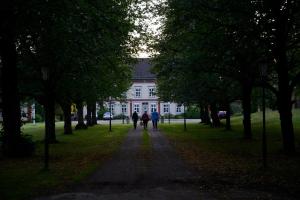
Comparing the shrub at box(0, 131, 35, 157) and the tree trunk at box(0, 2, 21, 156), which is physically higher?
the tree trunk at box(0, 2, 21, 156)

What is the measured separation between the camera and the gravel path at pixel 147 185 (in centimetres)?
1110

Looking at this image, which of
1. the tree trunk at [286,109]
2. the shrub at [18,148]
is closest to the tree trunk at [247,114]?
the tree trunk at [286,109]

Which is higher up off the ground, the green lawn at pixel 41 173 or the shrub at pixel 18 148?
the shrub at pixel 18 148

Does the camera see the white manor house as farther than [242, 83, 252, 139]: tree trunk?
Yes

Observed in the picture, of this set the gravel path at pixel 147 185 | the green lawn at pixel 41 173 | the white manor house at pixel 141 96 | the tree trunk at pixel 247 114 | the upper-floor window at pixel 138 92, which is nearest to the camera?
the gravel path at pixel 147 185

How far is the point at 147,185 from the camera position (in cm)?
1255

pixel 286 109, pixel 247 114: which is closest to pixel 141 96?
pixel 247 114

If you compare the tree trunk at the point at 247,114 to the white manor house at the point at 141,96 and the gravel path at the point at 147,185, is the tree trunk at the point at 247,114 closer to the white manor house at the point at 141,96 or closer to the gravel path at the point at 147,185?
the gravel path at the point at 147,185

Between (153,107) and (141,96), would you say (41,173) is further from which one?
(153,107)

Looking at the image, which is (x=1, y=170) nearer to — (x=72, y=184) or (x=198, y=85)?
(x=72, y=184)

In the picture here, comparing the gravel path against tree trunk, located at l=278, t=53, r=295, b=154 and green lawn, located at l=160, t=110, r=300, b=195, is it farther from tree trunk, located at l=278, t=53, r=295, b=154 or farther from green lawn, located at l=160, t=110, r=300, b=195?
tree trunk, located at l=278, t=53, r=295, b=154

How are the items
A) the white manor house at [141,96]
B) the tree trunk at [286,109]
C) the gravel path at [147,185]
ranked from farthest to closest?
the white manor house at [141,96] → the tree trunk at [286,109] → the gravel path at [147,185]

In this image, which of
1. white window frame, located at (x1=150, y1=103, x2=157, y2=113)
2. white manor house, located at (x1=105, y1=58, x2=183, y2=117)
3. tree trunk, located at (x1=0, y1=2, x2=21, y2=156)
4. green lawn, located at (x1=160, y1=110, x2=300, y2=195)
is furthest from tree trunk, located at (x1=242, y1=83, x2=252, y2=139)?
white window frame, located at (x1=150, y1=103, x2=157, y2=113)

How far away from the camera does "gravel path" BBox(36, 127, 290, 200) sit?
11102mm
